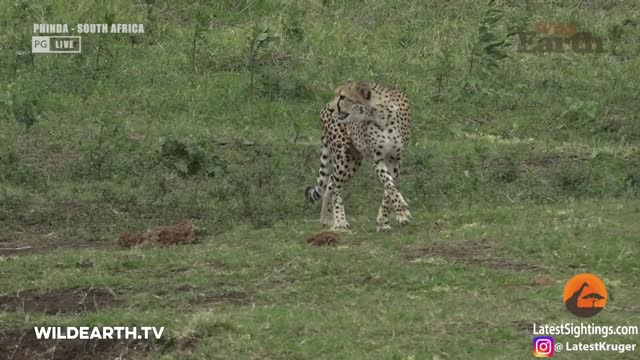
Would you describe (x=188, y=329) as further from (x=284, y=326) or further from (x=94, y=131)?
(x=94, y=131)

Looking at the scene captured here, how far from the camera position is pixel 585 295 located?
9070 millimetres

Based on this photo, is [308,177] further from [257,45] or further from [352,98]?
[257,45]

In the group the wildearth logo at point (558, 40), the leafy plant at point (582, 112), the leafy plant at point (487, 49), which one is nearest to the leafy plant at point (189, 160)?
the leafy plant at point (582, 112)

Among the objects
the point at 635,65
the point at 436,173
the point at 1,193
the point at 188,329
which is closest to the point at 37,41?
the point at 1,193

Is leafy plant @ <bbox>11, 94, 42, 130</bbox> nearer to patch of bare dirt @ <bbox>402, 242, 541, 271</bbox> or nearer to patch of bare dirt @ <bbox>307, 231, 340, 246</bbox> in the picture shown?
patch of bare dirt @ <bbox>307, 231, 340, 246</bbox>

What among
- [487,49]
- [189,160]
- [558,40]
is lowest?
[189,160]

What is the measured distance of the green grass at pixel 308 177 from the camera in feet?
29.6

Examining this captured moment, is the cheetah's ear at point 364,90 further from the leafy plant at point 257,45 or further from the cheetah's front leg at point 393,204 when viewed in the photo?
the leafy plant at point 257,45

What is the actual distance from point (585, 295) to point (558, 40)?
1111 centimetres

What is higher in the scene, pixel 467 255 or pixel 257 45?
pixel 257 45

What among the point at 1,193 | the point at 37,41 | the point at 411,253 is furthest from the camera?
the point at 37,41

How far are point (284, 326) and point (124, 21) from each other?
11546 mm

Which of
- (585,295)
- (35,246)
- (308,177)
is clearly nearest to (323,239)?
(35,246)

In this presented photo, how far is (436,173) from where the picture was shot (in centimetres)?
1453
